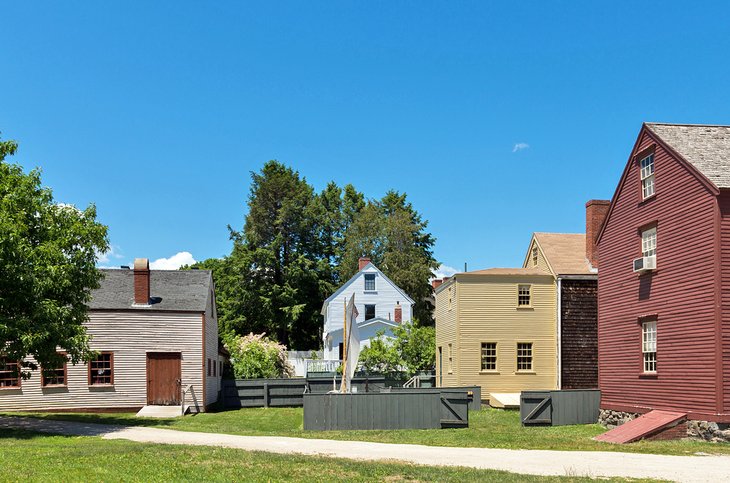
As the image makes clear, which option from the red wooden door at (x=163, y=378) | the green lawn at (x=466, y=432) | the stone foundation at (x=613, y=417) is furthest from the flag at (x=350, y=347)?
the red wooden door at (x=163, y=378)

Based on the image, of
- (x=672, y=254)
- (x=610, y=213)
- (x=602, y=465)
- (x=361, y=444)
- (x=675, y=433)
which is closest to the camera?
(x=602, y=465)

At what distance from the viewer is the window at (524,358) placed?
36.1m

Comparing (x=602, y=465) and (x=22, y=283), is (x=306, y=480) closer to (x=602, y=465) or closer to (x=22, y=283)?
(x=602, y=465)

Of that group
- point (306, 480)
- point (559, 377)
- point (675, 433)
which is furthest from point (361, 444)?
point (559, 377)

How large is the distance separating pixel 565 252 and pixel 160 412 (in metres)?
19.6

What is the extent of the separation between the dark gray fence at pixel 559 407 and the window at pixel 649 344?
3126 millimetres

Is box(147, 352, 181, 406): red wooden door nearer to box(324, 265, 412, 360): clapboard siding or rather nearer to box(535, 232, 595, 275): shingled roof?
box(535, 232, 595, 275): shingled roof

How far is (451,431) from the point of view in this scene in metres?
Answer: 23.4

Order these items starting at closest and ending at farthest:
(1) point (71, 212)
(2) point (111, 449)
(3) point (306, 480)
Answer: (3) point (306, 480), (2) point (111, 449), (1) point (71, 212)

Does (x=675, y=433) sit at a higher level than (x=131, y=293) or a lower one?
lower

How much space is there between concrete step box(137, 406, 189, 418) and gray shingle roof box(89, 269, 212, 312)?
4.19 meters

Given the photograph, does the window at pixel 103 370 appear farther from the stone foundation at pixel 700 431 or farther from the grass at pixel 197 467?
the stone foundation at pixel 700 431

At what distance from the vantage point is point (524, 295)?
3638 centimetres

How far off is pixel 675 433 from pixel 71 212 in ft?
63.9
